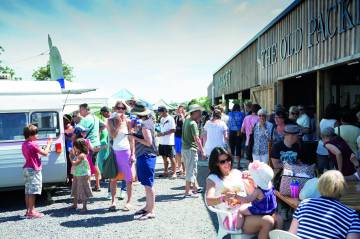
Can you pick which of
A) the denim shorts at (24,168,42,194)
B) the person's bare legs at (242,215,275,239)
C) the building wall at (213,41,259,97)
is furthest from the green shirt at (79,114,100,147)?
the building wall at (213,41,259,97)

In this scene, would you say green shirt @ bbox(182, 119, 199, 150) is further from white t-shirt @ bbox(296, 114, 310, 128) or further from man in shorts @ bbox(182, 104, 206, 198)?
white t-shirt @ bbox(296, 114, 310, 128)

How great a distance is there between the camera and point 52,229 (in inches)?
212

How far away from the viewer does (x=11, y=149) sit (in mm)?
6453

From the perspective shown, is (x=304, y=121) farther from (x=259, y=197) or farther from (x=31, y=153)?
(x=31, y=153)

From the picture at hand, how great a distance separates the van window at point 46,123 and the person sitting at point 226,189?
13.2 feet

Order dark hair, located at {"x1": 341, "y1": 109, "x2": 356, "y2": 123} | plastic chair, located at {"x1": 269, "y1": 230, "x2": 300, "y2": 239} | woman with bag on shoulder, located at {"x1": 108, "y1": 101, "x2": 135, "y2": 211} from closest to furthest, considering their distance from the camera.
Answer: plastic chair, located at {"x1": 269, "y1": 230, "x2": 300, "y2": 239} → dark hair, located at {"x1": 341, "y1": 109, "x2": 356, "y2": 123} → woman with bag on shoulder, located at {"x1": 108, "y1": 101, "x2": 135, "y2": 211}

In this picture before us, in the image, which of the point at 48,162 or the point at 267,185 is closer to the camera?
the point at 267,185

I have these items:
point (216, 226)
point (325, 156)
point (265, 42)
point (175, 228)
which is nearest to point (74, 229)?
point (175, 228)

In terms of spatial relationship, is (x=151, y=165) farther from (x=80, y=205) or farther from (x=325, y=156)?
(x=325, y=156)

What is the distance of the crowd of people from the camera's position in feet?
11.4

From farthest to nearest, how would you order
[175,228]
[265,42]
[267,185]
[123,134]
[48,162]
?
[265,42], [48,162], [123,134], [175,228], [267,185]

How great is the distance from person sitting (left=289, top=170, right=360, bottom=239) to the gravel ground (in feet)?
7.55

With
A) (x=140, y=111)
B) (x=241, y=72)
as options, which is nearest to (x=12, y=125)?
(x=140, y=111)

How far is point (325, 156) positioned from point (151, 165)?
297 cm
